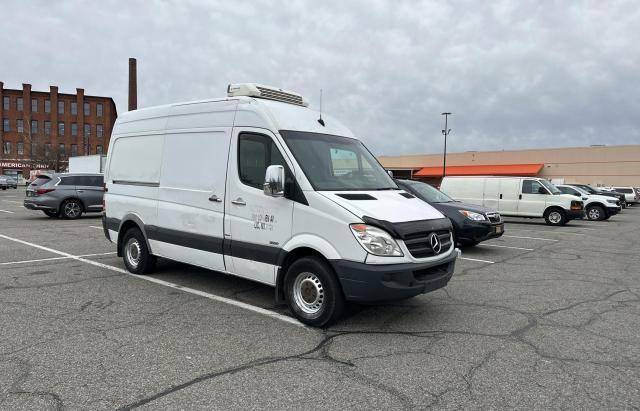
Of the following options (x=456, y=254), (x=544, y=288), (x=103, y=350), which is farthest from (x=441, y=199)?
(x=103, y=350)

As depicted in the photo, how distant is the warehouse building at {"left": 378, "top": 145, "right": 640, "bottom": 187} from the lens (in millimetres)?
48500

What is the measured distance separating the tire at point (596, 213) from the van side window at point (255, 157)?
22117 millimetres

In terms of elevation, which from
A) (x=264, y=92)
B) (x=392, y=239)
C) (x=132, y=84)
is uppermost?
(x=132, y=84)

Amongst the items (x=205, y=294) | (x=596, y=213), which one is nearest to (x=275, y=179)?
(x=205, y=294)

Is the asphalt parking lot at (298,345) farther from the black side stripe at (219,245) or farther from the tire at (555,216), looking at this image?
the tire at (555,216)

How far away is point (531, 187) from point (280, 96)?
15596 mm

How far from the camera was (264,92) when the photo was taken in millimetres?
6105

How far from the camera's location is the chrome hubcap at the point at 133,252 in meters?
7.43

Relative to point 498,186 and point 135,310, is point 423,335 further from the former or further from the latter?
point 498,186

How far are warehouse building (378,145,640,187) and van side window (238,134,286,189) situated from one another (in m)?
46.6

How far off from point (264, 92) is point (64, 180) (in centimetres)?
1429

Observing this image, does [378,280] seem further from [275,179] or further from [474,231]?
[474,231]

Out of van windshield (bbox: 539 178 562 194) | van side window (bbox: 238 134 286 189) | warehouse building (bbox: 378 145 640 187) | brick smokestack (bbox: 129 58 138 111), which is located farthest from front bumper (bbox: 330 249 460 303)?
warehouse building (bbox: 378 145 640 187)

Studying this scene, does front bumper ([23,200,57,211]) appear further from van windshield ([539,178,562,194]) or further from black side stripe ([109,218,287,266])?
van windshield ([539,178,562,194])
